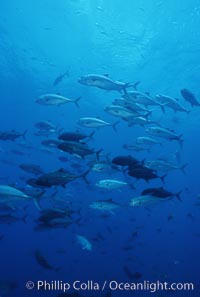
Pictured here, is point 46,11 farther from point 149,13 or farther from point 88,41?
point 149,13

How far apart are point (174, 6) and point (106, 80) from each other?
13.1 metres

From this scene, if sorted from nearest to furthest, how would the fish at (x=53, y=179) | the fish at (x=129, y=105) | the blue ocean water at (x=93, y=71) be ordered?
the fish at (x=53, y=179), the fish at (x=129, y=105), the blue ocean water at (x=93, y=71)

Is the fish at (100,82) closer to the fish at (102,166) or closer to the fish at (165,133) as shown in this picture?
the fish at (165,133)

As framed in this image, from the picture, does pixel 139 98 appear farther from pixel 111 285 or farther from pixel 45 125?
pixel 111 285

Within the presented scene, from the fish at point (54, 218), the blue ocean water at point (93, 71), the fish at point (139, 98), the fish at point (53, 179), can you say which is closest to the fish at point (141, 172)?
the fish at point (53, 179)

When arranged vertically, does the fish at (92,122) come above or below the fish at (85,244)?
above

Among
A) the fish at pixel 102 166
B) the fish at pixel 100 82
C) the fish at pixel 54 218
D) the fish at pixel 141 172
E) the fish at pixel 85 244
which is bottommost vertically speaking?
the fish at pixel 85 244

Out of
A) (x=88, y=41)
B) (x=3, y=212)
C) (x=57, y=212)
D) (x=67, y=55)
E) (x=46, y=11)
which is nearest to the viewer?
(x=57, y=212)

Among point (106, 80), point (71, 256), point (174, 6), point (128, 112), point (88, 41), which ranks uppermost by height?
point (174, 6)

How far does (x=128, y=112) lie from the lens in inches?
337

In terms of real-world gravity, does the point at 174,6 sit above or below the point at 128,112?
above

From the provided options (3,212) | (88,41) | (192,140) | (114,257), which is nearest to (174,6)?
(88,41)

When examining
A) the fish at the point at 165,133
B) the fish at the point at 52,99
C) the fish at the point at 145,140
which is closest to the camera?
the fish at the point at 165,133

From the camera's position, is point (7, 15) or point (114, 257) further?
point (114, 257)
